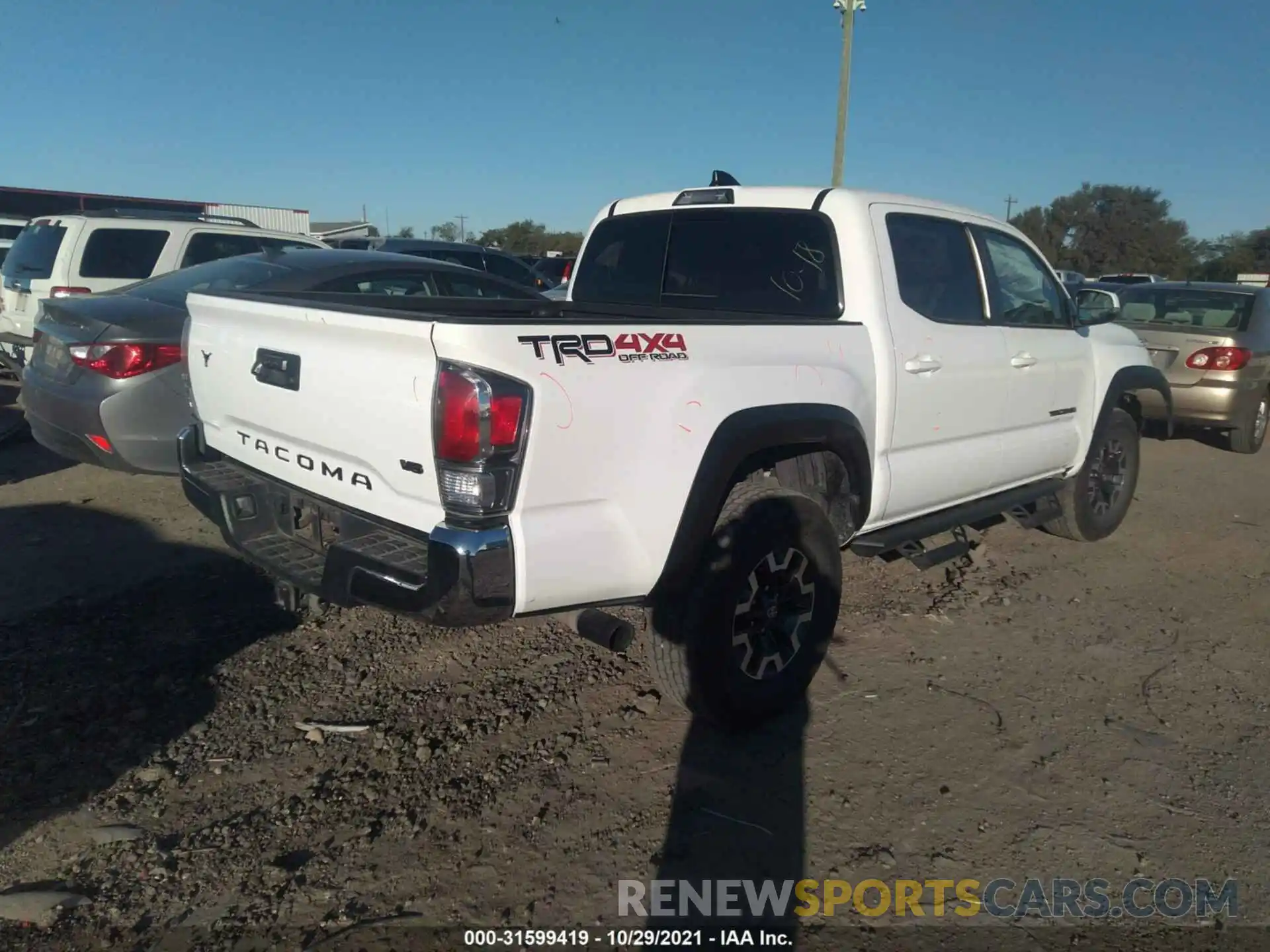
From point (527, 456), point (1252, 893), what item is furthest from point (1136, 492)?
point (527, 456)

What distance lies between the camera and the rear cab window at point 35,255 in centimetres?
777

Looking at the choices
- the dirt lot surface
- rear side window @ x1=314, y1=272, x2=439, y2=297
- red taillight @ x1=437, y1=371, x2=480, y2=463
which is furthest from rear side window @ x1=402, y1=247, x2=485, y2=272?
red taillight @ x1=437, y1=371, x2=480, y2=463

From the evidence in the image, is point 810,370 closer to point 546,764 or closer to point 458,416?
point 458,416

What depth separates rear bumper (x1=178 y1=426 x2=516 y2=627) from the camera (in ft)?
8.28

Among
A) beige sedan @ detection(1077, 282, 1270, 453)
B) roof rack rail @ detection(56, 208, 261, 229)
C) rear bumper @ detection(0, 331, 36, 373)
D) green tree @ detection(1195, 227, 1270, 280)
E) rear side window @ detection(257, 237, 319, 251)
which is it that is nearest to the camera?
rear bumper @ detection(0, 331, 36, 373)

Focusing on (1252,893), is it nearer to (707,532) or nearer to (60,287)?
(707,532)

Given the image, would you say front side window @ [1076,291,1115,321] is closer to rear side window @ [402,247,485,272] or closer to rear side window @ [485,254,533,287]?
rear side window @ [485,254,533,287]

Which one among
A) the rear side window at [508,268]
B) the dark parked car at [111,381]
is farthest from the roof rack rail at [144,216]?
the rear side window at [508,268]

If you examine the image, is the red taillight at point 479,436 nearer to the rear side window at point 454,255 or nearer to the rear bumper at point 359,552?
the rear bumper at point 359,552

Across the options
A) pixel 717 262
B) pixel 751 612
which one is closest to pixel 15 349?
pixel 717 262

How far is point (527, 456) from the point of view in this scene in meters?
2.53

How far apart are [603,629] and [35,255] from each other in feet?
25.0

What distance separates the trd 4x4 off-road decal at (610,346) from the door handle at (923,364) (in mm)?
1351

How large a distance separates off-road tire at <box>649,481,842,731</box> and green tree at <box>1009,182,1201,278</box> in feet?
162
